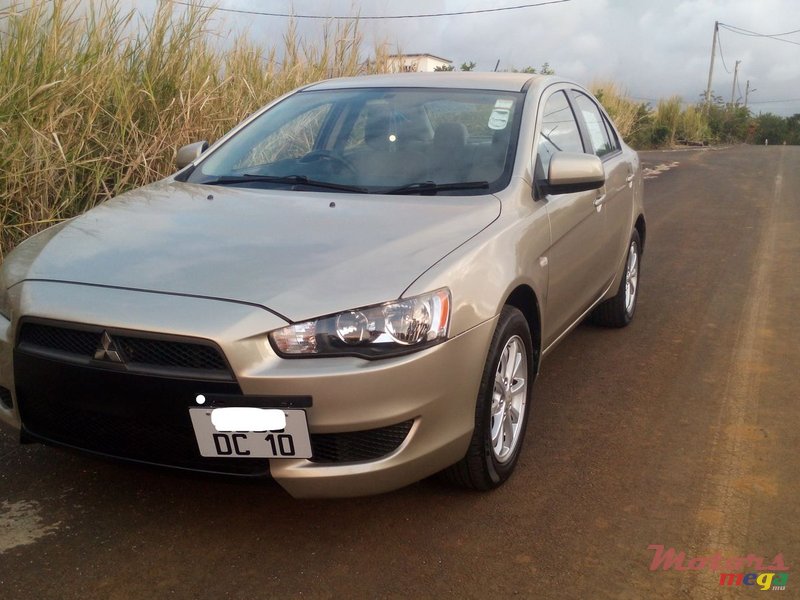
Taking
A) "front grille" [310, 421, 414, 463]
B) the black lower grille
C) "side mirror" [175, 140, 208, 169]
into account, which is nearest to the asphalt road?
the black lower grille

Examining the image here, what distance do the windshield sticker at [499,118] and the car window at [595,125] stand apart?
3.50 ft

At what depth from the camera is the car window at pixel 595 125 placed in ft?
15.8

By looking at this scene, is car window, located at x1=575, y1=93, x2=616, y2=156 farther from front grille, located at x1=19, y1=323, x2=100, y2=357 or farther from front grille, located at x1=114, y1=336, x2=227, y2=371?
front grille, located at x1=19, y1=323, x2=100, y2=357

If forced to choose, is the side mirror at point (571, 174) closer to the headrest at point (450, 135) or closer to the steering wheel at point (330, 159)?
the headrest at point (450, 135)

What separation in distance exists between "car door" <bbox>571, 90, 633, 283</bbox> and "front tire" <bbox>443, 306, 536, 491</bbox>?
138 centimetres

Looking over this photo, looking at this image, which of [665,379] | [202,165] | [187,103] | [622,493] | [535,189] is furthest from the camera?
[187,103]

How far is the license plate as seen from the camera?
2.48m

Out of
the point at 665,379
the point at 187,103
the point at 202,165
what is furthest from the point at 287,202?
the point at 187,103

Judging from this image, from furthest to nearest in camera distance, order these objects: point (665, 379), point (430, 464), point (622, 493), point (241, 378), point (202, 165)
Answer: point (665, 379) < point (202, 165) < point (622, 493) < point (430, 464) < point (241, 378)

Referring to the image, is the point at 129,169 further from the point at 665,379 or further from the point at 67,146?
the point at 665,379

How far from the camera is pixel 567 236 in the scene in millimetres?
3855

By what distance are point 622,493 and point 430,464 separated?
2.82ft

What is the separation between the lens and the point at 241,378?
244cm

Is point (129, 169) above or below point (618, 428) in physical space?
above
